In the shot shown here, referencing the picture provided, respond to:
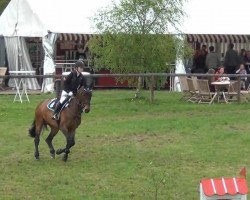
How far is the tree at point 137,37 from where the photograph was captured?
68.2ft

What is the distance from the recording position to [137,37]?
20.9 meters

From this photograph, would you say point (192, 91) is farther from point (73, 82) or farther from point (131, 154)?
point (73, 82)

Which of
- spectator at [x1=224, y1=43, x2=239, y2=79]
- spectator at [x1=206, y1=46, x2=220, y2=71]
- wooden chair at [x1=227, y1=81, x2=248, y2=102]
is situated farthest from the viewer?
spectator at [x1=206, y1=46, x2=220, y2=71]

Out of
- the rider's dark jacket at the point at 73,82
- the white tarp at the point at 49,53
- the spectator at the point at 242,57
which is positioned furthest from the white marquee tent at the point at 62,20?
the rider's dark jacket at the point at 73,82

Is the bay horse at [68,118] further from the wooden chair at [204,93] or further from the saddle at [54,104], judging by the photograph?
the wooden chair at [204,93]

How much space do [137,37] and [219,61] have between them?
281 inches

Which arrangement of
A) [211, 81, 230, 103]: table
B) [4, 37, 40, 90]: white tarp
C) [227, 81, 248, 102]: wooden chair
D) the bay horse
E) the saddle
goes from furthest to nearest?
[4, 37, 40, 90]: white tarp < [227, 81, 248, 102]: wooden chair < [211, 81, 230, 103]: table < the saddle < the bay horse

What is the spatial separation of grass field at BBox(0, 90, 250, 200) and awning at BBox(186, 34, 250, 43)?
707 cm

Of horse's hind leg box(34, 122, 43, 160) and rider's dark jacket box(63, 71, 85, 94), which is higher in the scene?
rider's dark jacket box(63, 71, 85, 94)

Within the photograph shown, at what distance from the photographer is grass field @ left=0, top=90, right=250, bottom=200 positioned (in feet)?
31.5

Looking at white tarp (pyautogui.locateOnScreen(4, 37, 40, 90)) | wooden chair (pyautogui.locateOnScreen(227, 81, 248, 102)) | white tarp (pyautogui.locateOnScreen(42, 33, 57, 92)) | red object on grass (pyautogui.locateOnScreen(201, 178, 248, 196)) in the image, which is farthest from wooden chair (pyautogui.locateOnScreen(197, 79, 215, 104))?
red object on grass (pyautogui.locateOnScreen(201, 178, 248, 196))

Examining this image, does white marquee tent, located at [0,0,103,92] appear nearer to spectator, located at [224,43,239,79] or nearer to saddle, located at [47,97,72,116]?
spectator, located at [224,43,239,79]

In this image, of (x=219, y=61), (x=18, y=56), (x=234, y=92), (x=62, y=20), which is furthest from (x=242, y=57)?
(x=18, y=56)

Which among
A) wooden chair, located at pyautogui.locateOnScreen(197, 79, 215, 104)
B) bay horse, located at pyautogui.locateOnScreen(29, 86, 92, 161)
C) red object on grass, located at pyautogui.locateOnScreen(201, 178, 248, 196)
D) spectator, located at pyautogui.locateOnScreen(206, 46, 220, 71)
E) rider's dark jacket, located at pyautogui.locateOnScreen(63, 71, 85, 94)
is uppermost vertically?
rider's dark jacket, located at pyautogui.locateOnScreen(63, 71, 85, 94)
